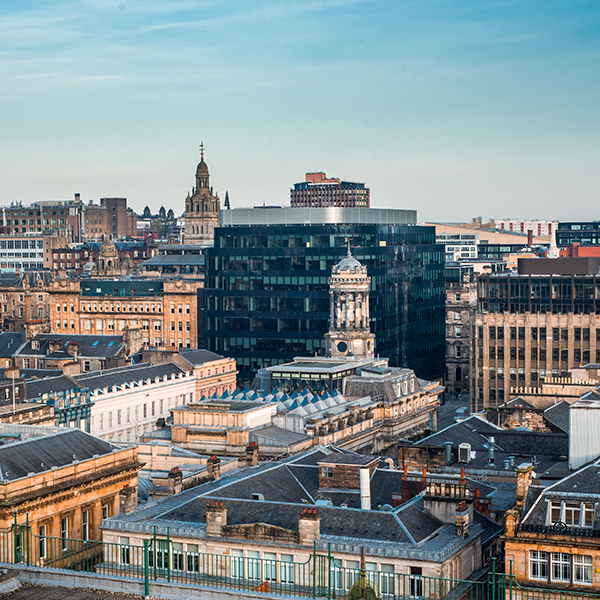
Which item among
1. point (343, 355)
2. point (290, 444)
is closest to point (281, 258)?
point (343, 355)

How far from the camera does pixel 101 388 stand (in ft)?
472

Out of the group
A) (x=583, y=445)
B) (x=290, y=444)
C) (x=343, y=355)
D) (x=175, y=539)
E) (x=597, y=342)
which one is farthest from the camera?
(x=597, y=342)

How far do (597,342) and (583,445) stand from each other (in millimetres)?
94239

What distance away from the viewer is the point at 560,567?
56906 millimetres

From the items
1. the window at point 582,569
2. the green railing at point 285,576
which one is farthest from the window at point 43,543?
the window at point 582,569

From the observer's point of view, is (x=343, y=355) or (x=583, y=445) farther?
(x=343, y=355)

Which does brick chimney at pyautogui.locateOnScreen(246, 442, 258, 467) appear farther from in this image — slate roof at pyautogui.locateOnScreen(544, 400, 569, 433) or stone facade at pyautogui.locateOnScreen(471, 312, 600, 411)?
stone facade at pyautogui.locateOnScreen(471, 312, 600, 411)

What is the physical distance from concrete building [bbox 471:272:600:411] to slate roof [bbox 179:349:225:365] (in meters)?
38.9

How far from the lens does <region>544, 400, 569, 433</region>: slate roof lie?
110m

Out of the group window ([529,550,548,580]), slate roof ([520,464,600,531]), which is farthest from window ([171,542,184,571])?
window ([529,550,548,580])

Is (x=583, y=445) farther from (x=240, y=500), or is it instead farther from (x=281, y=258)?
(x=281, y=258)

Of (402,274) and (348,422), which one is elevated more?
(402,274)

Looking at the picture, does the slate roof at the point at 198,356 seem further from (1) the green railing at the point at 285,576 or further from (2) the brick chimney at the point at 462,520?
(2) the brick chimney at the point at 462,520

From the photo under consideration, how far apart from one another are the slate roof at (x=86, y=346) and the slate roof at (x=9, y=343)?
126 centimetres
